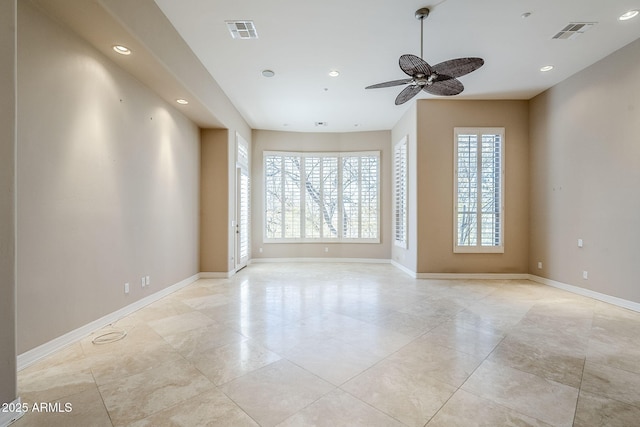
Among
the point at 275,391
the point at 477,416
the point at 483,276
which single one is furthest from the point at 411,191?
the point at 275,391

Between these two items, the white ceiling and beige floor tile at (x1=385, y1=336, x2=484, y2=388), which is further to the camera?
the white ceiling

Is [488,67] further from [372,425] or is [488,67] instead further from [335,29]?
[372,425]

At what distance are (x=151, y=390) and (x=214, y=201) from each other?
4.30 meters

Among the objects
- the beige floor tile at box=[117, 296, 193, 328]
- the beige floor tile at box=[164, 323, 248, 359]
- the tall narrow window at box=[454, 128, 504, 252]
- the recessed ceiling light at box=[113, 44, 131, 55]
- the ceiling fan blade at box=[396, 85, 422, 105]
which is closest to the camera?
the beige floor tile at box=[164, 323, 248, 359]

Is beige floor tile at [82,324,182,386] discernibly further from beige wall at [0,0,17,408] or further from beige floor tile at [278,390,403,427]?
beige floor tile at [278,390,403,427]

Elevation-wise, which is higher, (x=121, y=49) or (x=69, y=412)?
(x=121, y=49)

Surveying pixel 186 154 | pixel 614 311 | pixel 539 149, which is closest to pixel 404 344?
pixel 614 311

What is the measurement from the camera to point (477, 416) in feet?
5.94

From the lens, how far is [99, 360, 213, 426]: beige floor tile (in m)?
1.85

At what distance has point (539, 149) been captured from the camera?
5.61 metres

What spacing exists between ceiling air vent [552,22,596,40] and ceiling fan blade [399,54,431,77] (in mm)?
1999

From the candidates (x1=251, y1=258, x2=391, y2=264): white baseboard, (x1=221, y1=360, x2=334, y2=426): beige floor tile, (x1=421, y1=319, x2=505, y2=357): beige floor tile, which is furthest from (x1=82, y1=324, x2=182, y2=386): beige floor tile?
(x1=251, y1=258, x2=391, y2=264): white baseboard

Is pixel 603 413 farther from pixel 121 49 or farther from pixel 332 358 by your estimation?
pixel 121 49

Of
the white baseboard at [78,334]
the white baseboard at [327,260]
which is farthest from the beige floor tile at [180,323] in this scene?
the white baseboard at [327,260]
